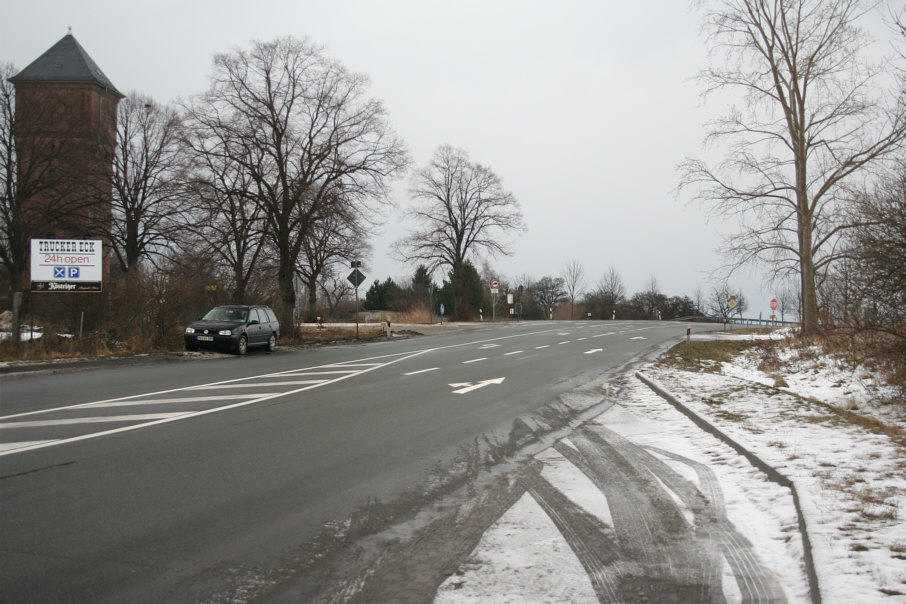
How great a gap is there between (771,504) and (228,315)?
20.4 m

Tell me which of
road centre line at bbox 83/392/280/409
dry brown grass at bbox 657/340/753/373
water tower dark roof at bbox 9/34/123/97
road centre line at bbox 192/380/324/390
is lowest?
road centre line at bbox 83/392/280/409

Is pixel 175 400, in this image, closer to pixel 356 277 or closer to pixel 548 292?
pixel 356 277

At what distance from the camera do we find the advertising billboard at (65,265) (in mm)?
19281

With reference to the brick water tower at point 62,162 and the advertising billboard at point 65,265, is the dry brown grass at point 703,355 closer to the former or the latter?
the advertising billboard at point 65,265

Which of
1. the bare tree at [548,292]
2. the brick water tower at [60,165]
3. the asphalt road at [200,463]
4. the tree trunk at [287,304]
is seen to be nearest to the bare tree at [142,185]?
the brick water tower at [60,165]

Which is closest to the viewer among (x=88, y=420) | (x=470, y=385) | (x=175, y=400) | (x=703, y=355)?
(x=88, y=420)

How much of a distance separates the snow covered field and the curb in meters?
0.04

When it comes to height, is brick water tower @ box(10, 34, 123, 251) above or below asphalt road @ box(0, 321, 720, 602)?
above

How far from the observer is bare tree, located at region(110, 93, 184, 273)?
41719mm

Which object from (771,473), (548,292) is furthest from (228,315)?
(548,292)

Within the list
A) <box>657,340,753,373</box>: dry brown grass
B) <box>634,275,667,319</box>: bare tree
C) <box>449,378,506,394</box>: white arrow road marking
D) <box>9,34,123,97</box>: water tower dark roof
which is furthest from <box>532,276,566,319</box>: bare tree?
<box>449,378,506,394</box>: white arrow road marking

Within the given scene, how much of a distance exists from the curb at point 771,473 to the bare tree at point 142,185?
124ft

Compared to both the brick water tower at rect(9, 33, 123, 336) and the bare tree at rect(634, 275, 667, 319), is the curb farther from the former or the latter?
the bare tree at rect(634, 275, 667, 319)

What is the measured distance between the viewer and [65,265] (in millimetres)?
19719
